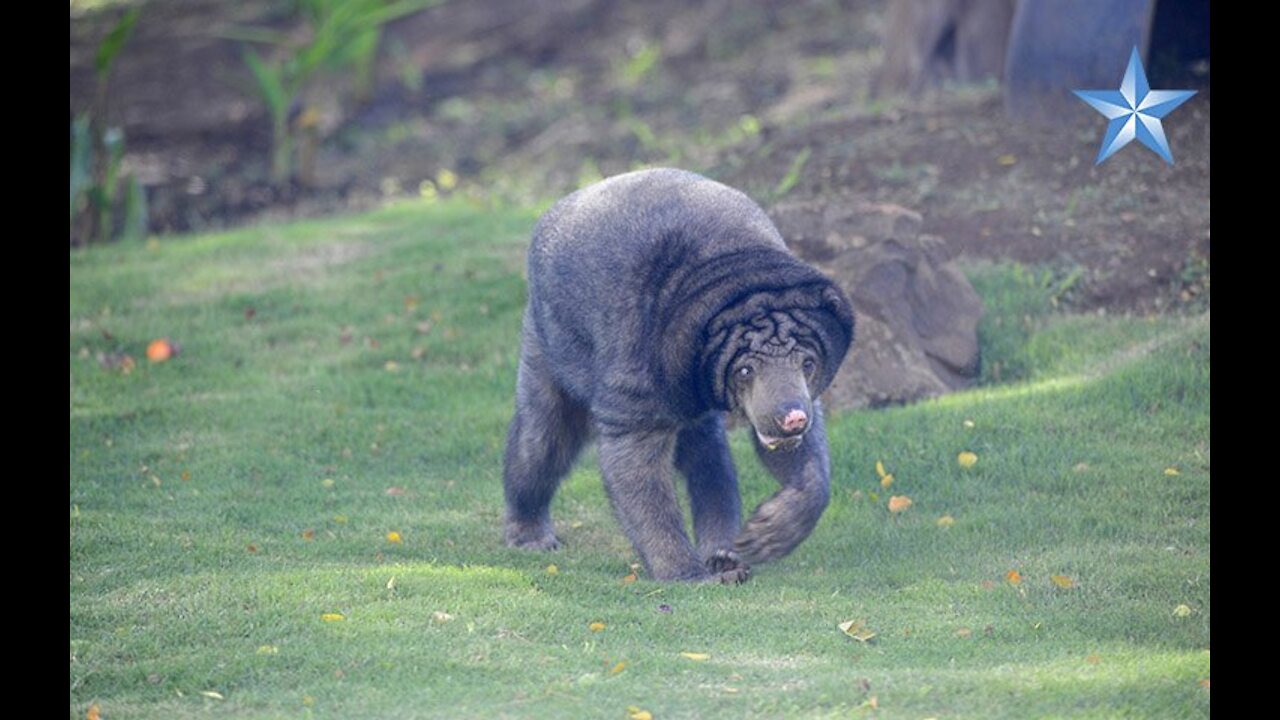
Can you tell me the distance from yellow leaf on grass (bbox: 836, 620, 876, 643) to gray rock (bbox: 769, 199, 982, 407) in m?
2.92

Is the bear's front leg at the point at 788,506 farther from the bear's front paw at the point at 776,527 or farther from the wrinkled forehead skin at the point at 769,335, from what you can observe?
the wrinkled forehead skin at the point at 769,335

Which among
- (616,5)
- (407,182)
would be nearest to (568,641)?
(407,182)

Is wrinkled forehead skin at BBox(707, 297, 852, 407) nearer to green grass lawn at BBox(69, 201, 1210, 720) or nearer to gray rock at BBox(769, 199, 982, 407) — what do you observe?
green grass lawn at BBox(69, 201, 1210, 720)

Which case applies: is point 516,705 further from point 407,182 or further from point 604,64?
point 604,64

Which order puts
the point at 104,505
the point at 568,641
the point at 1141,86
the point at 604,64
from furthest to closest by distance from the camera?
the point at 604,64
the point at 104,505
the point at 1141,86
the point at 568,641

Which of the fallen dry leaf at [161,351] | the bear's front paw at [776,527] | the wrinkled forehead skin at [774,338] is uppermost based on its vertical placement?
the wrinkled forehead skin at [774,338]

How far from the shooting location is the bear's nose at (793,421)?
6.25 metres

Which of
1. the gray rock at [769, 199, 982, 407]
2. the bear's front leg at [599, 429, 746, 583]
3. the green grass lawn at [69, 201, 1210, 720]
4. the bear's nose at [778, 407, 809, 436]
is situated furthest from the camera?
the gray rock at [769, 199, 982, 407]

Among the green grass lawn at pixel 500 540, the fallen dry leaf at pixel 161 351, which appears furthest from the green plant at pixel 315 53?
the fallen dry leaf at pixel 161 351

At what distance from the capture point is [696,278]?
6.54m

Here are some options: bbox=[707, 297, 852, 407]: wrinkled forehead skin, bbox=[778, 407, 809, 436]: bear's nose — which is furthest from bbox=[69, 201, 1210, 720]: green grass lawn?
bbox=[707, 297, 852, 407]: wrinkled forehead skin

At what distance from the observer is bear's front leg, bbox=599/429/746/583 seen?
22.3ft

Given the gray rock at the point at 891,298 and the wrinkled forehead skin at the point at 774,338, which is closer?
the wrinkled forehead skin at the point at 774,338
